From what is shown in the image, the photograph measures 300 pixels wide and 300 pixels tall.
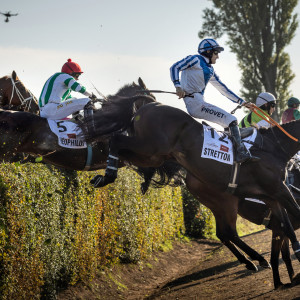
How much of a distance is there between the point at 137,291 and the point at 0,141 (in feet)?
9.95

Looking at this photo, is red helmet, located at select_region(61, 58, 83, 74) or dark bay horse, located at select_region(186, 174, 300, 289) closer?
dark bay horse, located at select_region(186, 174, 300, 289)

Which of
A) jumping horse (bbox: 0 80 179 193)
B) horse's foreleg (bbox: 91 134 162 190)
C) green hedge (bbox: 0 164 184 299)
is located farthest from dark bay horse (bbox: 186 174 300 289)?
green hedge (bbox: 0 164 184 299)

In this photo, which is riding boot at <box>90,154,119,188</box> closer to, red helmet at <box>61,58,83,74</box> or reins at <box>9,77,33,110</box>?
red helmet at <box>61,58,83,74</box>

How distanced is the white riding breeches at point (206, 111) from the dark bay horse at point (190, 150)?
0.95 ft

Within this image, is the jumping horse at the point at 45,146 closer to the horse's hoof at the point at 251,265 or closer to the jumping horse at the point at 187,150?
the jumping horse at the point at 187,150

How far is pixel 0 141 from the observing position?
689 cm

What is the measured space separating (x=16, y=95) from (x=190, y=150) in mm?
4058

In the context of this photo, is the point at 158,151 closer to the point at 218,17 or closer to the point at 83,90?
the point at 83,90

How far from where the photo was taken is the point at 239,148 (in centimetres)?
645

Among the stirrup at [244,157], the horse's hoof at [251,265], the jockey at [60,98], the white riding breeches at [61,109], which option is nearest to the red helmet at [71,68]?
the jockey at [60,98]

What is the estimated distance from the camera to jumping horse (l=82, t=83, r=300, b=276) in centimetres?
626

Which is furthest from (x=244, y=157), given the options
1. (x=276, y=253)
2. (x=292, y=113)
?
(x=292, y=113)

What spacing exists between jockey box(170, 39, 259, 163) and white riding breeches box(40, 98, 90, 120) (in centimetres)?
155

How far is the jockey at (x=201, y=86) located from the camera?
21.4ft
